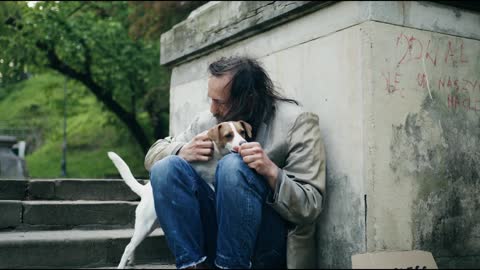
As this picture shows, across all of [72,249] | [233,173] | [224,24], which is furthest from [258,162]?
[224,24]

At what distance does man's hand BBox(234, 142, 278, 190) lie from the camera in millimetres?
2471

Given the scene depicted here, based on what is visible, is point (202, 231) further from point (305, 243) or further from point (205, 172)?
point (305, 243)

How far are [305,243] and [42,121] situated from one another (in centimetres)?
3060

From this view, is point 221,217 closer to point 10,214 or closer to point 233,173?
point 233,173

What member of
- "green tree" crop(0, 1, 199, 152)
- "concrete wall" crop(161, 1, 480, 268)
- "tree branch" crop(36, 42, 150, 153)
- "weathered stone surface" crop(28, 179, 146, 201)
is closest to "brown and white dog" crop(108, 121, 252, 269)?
"concrete wall" crop(161, 1, 480, 268)

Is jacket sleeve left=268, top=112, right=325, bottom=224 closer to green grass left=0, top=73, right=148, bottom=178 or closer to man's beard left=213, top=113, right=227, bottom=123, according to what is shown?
man's beard left=213, top=113, right=227, bottom=123

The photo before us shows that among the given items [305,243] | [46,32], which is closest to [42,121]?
[46,32]

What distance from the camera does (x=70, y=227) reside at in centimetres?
400

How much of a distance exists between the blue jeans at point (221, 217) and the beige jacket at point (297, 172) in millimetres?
88

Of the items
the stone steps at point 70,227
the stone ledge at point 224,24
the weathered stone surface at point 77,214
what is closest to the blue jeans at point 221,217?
the stone steps at point 70,227

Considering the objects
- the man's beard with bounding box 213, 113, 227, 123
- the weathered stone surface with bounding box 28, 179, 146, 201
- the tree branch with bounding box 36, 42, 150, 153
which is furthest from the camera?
the tree branch with bounding box 36, 42, 150, 153

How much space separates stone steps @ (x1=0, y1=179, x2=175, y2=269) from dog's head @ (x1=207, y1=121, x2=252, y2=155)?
1.13 metres

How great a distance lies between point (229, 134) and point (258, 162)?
0.28 meters

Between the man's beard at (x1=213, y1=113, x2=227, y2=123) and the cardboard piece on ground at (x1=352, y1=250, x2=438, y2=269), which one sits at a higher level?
the man's beard at (x1=213, y1=113, x2=227, y2=123)
